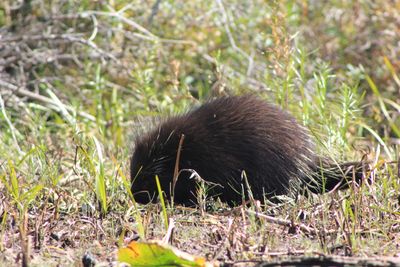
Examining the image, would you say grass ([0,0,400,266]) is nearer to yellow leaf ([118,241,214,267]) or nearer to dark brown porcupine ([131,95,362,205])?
dark brown porcupine ([131,95,362,205])

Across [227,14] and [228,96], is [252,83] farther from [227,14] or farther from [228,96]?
[228,96]

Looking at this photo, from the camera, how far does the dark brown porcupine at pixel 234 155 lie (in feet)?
14.5

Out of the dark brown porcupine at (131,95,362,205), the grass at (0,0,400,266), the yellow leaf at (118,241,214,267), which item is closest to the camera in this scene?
the yellow leaf at (118,241,214,267)

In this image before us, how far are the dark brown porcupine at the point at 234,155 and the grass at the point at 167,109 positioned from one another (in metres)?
0.14

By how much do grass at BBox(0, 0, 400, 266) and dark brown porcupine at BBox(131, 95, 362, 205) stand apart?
0.45ft

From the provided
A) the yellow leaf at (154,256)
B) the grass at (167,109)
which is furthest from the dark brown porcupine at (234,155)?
the yellow leaf at (154,256)

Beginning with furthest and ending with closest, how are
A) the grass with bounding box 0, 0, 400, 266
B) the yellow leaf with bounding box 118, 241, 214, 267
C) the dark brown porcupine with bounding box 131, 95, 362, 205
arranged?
1. the dark brown porcupine with bounding box 131, 95, 362, 205
2. the grass with bounding box 0, 0, 400, 266
3. the yellow leaf with bounding box 118, 241, 214, 267

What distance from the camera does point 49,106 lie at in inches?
271

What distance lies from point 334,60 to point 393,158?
10.7 feet

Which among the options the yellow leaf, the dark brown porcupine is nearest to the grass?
the dark brown porcupine

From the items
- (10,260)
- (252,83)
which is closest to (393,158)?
(252,83)

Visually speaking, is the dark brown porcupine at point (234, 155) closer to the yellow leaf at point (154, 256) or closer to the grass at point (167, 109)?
the grass at point (167, 109)

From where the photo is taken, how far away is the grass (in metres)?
3.67

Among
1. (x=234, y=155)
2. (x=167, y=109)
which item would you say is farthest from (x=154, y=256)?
(x=167, y=109)
